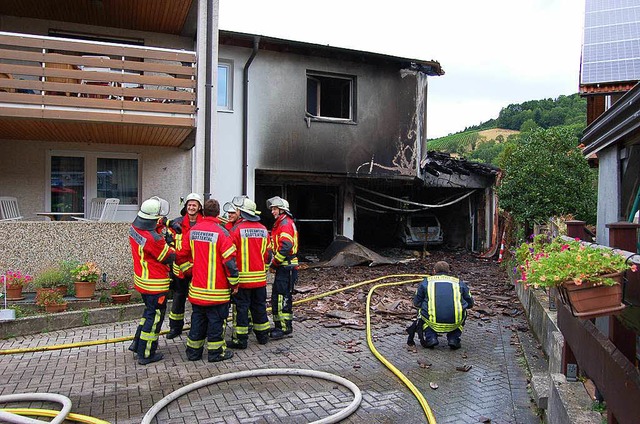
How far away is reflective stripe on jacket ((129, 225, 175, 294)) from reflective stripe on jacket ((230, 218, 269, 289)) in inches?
37.6

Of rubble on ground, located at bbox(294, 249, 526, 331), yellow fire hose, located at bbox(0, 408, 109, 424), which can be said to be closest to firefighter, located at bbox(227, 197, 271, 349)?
rubble on ground, located at bbox(294, 249, 526, 331)

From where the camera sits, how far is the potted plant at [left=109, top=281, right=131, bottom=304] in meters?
8.65

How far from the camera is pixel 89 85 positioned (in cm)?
941

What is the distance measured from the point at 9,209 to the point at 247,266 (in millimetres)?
6425

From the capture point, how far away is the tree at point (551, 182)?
12.5 metres

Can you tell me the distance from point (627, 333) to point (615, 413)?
589mm

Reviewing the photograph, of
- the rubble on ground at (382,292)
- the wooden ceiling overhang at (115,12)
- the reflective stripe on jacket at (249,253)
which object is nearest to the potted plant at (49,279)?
the reflective stripe on jacket at (249,253)

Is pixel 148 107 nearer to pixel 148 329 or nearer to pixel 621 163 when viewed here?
pixel 148 329

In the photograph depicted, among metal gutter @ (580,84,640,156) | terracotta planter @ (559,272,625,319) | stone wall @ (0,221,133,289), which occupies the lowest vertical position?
stone wall @ (0,221,133,289)

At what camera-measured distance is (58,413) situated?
439 cm

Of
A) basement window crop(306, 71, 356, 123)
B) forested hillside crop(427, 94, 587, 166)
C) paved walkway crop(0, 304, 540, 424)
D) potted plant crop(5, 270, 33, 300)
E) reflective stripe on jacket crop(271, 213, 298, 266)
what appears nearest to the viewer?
paved walkway crop(0, 304, 540, 424)

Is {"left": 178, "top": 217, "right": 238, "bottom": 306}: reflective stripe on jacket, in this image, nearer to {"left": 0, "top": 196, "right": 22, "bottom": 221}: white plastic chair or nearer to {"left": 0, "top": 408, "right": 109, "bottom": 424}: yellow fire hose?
{"left": 0, "top": 408, "right": 109, "bottom": 424}: yellow fire hose

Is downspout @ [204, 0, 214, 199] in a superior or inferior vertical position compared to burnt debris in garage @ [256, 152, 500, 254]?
superior

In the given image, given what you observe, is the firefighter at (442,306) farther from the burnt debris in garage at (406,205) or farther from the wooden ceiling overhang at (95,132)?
the burnt debris in garage at (406,205)
